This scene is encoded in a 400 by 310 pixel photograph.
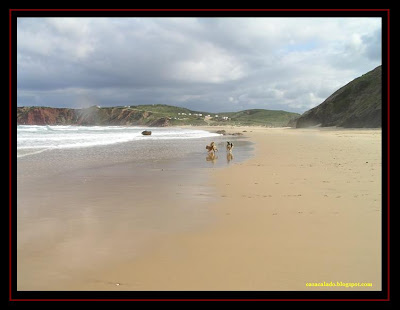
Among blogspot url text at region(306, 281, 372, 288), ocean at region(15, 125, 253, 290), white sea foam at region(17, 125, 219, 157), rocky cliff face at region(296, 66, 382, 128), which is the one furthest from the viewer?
rocky cliff face at region(296, 66, 382, 128)

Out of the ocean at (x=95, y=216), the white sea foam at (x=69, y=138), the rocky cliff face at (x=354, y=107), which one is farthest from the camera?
the rocky cliff face at (x=354, y=107)

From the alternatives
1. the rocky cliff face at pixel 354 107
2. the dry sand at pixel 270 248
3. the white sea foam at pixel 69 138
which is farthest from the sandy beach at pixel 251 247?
the rocky cliff face at pixel 354 107

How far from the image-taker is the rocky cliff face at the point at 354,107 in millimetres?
52031

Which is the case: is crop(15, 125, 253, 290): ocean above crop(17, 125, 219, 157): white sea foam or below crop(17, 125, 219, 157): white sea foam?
below

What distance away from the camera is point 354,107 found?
60562 millimetres

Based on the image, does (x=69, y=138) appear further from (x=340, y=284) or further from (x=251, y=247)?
(x=340, y=284)

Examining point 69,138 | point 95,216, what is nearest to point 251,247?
point 95,216

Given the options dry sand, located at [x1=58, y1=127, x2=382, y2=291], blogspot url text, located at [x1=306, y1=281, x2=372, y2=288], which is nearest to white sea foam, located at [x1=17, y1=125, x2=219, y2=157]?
dry sand, located at [x1=58, y1=127, x2=382, y2=291]

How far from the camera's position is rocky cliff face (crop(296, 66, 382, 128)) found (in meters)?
52.0

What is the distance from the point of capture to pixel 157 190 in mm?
8820

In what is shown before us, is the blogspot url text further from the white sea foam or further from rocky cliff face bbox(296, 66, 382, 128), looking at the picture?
rocky cliff face bbox(296, 66, 382, 128)

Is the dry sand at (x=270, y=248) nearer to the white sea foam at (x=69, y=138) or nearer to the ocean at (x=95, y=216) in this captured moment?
the ocean at (x=95, y=216)

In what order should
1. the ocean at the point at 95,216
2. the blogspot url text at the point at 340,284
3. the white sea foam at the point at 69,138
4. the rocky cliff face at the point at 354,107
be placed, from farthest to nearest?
the rocky cliff face at the point at 354,107, the white sea foam at the point at 69,138, the ocean at the point at 95,216, the blogspot url text at the point at 340,284
